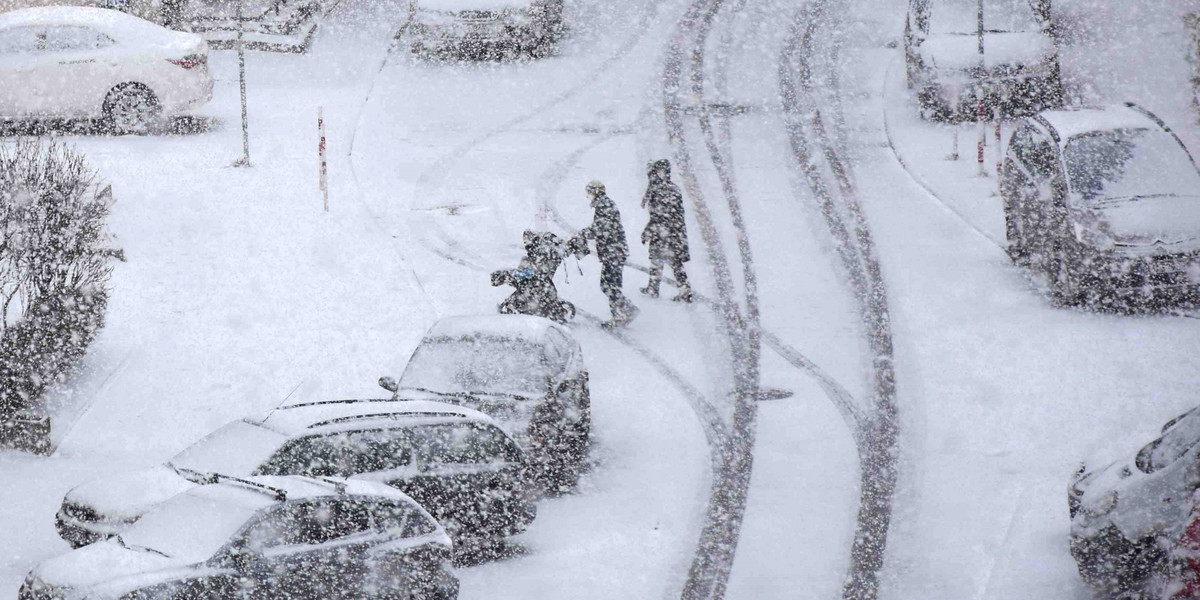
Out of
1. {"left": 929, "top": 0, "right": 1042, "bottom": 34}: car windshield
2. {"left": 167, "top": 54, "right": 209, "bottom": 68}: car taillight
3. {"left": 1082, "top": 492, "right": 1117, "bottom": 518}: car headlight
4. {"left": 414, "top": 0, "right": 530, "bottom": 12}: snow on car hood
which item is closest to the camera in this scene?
{"left": 1082, "top": 492, "right": 1117, "bottom": 518}: car headlight

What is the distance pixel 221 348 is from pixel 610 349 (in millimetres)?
3885

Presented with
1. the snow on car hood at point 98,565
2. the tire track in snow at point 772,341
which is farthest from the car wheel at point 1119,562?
the snow on car hood at point 98,565

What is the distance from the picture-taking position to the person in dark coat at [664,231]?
17.3 metres

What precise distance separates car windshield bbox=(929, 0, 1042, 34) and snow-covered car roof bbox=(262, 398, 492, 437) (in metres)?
14.2

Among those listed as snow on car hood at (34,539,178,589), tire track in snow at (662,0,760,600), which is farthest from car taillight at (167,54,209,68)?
snow on car hood at (34,539,178,589)

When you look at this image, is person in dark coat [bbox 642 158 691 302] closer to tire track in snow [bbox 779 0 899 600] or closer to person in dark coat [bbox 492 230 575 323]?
person in dark coat [bbox 492 230 575 323]

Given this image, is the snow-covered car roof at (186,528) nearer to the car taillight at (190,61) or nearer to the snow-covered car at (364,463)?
the snow-covered car at (364,463)

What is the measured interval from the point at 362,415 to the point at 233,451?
3.16 ft

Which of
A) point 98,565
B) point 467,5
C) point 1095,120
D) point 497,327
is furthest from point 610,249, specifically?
point 467,5

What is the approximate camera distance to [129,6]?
27172mm

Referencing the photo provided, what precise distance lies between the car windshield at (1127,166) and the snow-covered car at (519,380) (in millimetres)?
6428

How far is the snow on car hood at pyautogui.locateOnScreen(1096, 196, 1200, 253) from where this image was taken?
1619cm

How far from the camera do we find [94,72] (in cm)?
2108

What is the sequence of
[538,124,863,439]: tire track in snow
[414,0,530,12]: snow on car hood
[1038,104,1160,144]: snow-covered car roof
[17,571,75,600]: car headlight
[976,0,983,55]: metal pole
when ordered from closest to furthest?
1. [17,571,75,600]: car headlight
2. [538,124,863,439]: tire track in snow
3. [1038,104,1160,144]: snow-covered car roof
4. [976,0,983,55]: metal pole
5. [414,0,530,12]: snow on car hood
